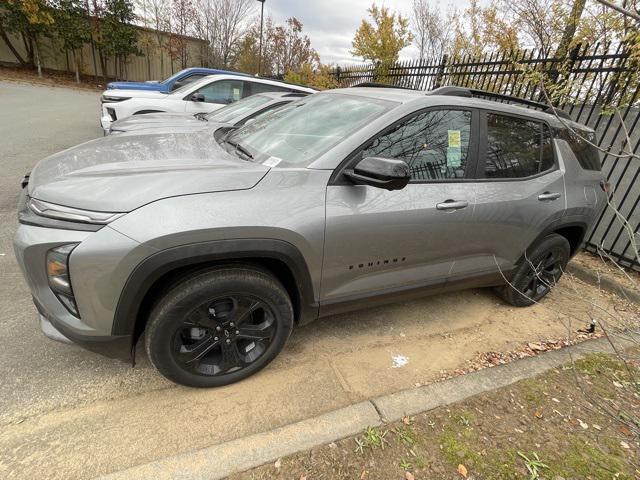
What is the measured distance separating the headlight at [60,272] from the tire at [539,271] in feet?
10.4

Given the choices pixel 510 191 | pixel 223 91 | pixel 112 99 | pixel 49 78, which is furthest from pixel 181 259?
pixel 49 78

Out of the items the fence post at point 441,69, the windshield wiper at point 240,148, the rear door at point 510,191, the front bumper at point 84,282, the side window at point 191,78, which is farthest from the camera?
the side window at point 191,78

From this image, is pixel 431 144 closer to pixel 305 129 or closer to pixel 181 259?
pixel 305 129

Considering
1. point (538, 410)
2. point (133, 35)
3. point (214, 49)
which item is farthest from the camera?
point (214, 49)

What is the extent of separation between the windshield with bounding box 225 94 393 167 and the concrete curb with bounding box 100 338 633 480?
4.79 feet

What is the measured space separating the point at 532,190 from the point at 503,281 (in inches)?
32.9

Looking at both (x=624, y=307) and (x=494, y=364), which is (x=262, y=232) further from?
(x=624, y=307)

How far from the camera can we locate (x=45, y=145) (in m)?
6.63

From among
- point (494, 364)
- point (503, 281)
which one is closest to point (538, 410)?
point (494, 364)

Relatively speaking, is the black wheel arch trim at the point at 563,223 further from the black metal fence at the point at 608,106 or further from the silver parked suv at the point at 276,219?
the black metal fence at the point at 608,106

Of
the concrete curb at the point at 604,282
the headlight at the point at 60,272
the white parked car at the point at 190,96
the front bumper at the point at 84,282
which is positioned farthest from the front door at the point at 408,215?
the white parked car at the point at 190,96

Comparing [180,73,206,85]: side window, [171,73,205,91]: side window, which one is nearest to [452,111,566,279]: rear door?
[171,73,205,91]: side window

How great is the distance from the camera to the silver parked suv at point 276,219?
1742mm

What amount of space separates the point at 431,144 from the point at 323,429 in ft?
6.26
